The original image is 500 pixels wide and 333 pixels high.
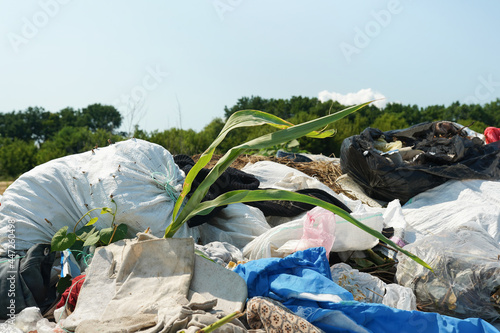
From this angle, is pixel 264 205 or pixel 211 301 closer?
pixel 211 301

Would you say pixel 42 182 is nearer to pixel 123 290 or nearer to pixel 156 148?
pixel 156 148

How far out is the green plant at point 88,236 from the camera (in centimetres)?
221

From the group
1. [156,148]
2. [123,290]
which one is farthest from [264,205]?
[123,290]

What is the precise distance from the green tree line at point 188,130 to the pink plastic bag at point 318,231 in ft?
14.4

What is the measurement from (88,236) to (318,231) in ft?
4.25

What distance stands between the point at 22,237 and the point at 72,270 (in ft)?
1.32

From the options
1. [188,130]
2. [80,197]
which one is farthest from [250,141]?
[188,130]

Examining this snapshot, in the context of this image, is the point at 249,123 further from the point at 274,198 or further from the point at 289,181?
the point at 289,181

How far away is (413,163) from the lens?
13.7ft

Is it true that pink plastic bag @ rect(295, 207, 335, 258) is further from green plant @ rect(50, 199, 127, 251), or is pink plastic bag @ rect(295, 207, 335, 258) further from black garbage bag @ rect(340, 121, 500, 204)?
black garbage bag @ rect(340, 121, 500, 204)

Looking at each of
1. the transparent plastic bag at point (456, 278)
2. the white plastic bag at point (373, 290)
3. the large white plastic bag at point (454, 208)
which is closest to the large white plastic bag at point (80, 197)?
the white plastic bag at point (373, 290)

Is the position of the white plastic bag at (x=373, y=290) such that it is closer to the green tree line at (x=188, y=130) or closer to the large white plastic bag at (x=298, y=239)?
the large white plastic bag at (x=298, y=239)

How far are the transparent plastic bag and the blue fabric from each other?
39 cm

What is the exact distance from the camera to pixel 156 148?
9.73 feet
